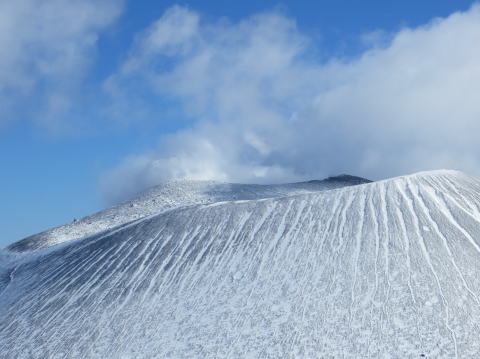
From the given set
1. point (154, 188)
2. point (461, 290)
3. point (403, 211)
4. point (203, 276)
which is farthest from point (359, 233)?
point (154, 188)

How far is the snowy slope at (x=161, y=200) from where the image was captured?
56500 millimetres

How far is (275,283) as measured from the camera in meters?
33.3

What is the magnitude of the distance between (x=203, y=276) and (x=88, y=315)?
7534 mm

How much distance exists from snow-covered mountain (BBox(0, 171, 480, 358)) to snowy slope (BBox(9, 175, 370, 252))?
1129 cm

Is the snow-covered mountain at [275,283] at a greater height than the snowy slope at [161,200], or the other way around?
the snowy slope at [161,200]

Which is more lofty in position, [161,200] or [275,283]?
[161,200]

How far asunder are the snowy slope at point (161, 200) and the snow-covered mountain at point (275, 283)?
1129 cm

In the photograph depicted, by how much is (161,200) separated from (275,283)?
31226 mm

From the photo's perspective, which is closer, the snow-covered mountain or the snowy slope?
the snow-covered mountain

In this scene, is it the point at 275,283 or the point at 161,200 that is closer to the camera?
the point at 275,283

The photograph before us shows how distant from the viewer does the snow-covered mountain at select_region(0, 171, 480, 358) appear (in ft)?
92.8

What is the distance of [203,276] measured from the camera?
35.5 m

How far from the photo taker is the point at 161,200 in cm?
6225

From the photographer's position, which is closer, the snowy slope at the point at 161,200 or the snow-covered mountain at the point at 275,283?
the snow-covered mountain at the point at 275,283
